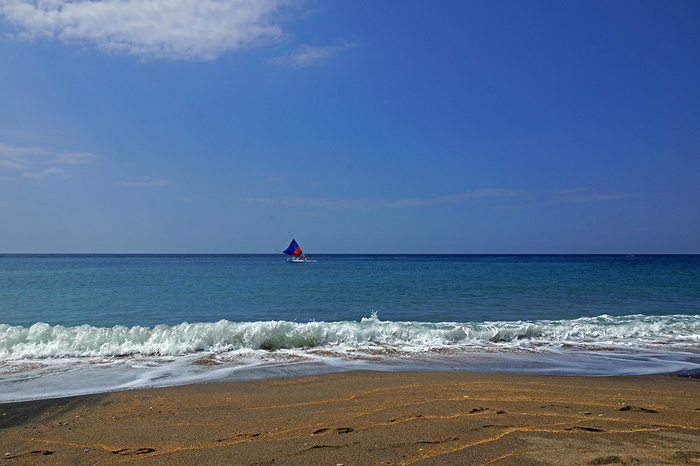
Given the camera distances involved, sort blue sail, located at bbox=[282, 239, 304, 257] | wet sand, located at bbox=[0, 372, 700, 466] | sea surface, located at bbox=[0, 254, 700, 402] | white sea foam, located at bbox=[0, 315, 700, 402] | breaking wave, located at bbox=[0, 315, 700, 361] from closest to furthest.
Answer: wet sand, located at bbox=[0, 372, 700, 466] → white sea foam, located at bbox=[0, 315, 700, 402] → sea surface, located at bbox=[0, 254, 700, 402] → breaking wave, located at bbox=[0, 315, 700, 361] → blue sail, located at bbox=[282, 239, 304, 257]

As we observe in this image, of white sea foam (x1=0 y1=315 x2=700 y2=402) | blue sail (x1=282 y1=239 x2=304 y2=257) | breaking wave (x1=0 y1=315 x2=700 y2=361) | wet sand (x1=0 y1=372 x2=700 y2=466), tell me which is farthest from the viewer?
blue sail (x1=282 y1=239 x2=304 y2=257)

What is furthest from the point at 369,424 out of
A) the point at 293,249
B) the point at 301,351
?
the point at 293,249

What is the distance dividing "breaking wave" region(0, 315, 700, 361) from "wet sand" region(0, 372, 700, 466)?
11.6 feet

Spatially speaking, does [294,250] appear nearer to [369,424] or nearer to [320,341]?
[320,341]

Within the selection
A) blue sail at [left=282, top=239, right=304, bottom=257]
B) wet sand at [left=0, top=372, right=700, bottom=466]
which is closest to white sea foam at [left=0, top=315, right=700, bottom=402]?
wet sand at [left=0, top=372, right=700, bottom=466]

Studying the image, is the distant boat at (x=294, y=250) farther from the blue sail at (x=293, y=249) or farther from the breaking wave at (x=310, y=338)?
the breaking wave at (x=310, y=338)

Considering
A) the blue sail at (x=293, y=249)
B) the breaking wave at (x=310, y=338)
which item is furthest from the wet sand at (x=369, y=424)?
the blue sail at (x=293, y=249)

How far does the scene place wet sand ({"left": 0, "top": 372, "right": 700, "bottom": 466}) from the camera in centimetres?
402

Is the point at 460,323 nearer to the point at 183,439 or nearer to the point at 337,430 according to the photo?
the point at 337,430

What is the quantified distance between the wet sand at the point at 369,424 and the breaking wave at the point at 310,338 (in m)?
3.53

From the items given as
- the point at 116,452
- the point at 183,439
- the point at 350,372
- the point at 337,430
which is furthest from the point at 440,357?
the point at 116,452

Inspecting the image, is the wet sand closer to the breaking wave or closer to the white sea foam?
the white sea foam

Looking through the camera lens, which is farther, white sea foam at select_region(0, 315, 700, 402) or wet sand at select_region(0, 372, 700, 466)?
white sea foam at select_region(0, 315, 700, 402)

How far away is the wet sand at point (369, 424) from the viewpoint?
4023 millimetres
